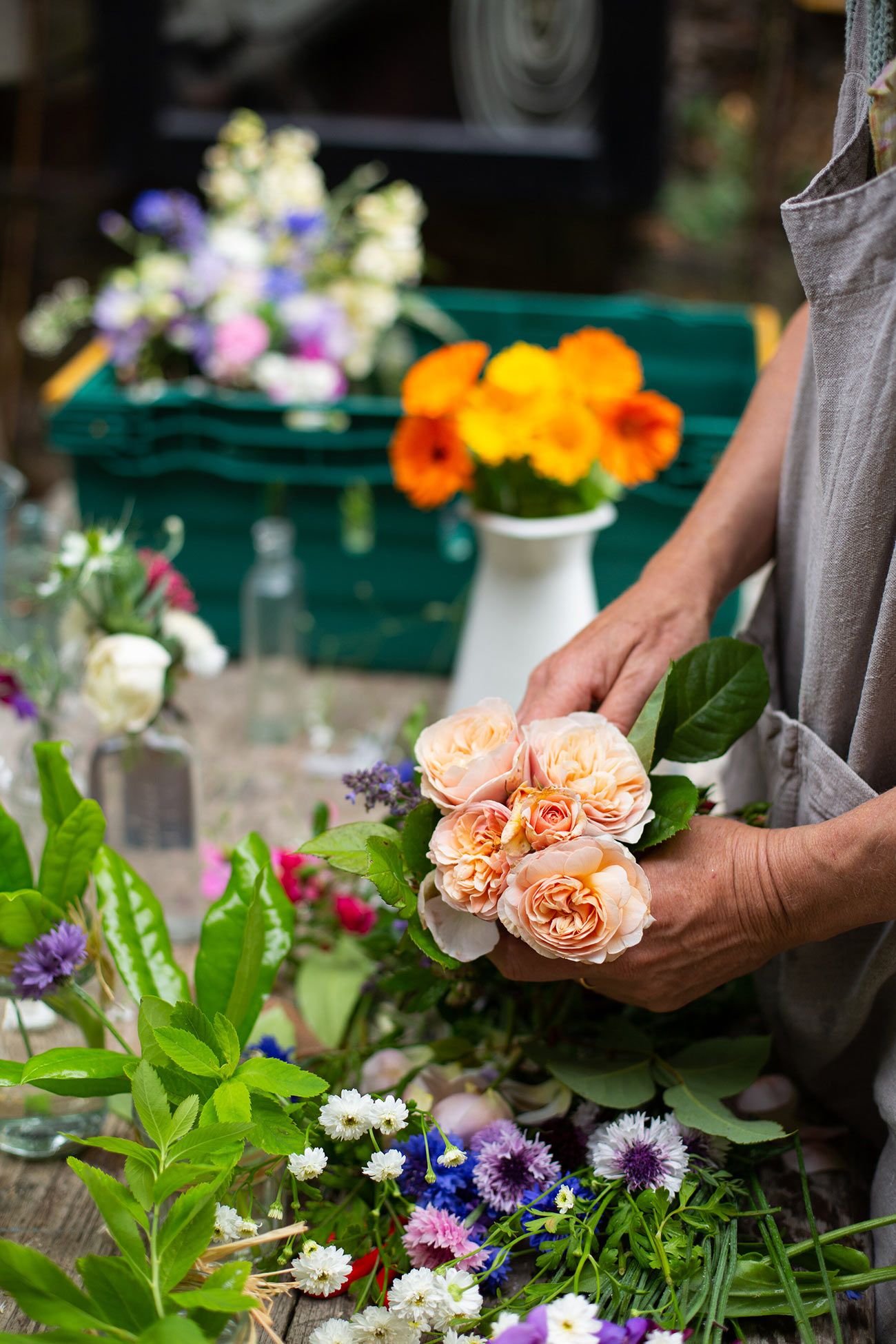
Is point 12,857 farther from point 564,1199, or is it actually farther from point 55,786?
point 564,1199

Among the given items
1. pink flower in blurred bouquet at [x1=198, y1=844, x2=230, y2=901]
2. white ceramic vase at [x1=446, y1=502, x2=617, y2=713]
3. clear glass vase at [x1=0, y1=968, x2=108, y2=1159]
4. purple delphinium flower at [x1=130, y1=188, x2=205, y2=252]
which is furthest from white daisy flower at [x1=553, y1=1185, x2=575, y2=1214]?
purple delphinium flower at [x1=130, y1=188, x2=205, y2=252]

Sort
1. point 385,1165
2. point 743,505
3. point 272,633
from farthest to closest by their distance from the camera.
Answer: point 272,633 → point 743,505 → point 385,1165

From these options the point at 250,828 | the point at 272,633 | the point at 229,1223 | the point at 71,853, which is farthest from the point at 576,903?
the point at 272,633

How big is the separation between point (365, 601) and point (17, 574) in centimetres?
46

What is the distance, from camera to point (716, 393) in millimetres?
1857

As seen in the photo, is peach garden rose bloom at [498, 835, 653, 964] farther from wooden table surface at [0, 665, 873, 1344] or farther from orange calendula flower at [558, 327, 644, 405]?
orange calendula flower at [558, 327, 644, 405]

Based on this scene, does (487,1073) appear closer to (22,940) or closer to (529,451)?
(22,940)

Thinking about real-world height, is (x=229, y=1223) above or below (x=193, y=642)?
below

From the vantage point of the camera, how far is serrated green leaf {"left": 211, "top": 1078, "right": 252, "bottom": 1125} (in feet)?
2.04

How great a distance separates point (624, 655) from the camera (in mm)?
840

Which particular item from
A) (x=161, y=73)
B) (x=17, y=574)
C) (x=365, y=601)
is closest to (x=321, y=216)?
(x=365, y=601)

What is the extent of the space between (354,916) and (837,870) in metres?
0.47

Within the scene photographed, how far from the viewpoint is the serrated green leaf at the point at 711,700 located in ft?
2.48

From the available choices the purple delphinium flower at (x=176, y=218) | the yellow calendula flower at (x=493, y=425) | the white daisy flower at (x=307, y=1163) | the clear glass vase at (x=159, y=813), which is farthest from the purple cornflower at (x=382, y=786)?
the purple delphinium flower at (x=176, y=218)
